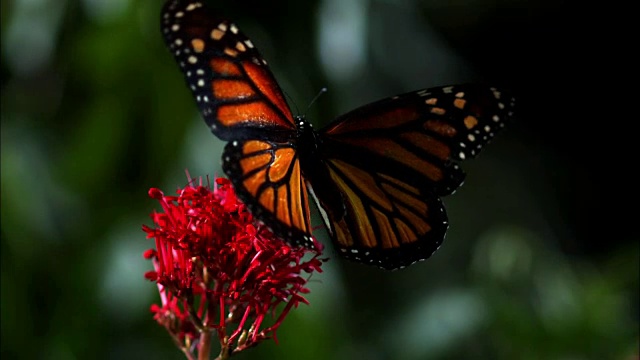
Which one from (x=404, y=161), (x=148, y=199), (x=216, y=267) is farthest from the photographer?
(x=148, y=199)

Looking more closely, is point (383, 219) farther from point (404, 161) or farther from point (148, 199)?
point (148, 199)

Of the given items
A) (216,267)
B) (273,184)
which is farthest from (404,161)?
(216,267)

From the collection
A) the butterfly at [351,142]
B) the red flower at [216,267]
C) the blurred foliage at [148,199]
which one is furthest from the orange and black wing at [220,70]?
the blurred foliage at [148,199]

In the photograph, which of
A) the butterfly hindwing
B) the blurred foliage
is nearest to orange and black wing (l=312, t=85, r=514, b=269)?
the butterfly hindwing

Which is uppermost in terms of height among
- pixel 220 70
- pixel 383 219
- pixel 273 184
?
pixel 220 70

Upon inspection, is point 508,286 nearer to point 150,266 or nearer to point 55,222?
point 150,266

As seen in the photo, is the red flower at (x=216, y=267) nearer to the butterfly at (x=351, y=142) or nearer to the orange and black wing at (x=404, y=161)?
the butterfly at (x=351, y=142)
